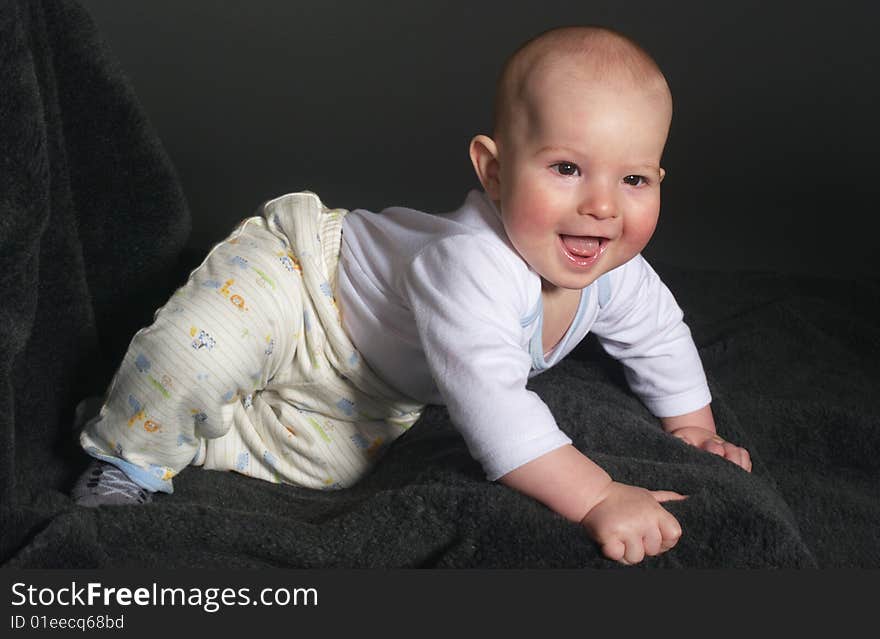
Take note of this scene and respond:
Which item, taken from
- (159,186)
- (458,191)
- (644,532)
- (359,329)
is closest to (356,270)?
(359,329)

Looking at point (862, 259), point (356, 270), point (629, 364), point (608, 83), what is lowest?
point (862, 259)

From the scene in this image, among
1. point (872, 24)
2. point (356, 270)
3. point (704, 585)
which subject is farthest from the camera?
point (872, 24)

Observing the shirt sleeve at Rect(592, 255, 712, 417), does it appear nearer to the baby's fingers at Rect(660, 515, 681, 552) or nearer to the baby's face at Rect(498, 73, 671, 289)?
the baby's face at Rect(498, 73, 671, 289)

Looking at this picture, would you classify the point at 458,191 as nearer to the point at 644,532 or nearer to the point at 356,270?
the point at 356,270

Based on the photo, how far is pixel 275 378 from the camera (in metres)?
1.77

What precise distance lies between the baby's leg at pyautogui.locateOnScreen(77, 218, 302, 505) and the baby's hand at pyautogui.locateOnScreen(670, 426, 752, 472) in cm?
61

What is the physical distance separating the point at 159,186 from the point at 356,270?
0.40 m

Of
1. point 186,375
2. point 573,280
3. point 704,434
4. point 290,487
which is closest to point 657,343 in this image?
point 704,434

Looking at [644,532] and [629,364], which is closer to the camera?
[644,532]

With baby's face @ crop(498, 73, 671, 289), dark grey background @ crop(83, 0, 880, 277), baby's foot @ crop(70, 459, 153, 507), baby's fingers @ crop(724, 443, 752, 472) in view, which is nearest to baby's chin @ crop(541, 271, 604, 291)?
baby's face @ crop(498, 73, 671, 289)

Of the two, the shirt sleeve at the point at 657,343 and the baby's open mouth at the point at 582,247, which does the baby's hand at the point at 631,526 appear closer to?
the baby's open mouth at the point at 582,247

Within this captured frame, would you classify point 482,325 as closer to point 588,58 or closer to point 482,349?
point 482,349

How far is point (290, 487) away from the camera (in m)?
1.77

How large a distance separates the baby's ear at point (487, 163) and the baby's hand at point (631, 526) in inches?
16.5
